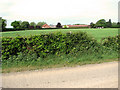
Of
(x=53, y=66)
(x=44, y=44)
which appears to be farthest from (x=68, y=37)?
(x=53, y=66)

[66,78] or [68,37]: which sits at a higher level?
[68,37]

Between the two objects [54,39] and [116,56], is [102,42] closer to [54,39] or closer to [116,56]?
[116,56]

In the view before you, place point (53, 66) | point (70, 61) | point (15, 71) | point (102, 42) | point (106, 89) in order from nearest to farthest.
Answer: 1. point (106, 89)
2. point (15, 71)
3. point (53, 66)
4. point (70, 61)
5. point (102, 42)

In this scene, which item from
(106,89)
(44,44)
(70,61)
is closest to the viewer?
(106,89)

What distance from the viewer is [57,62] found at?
16.7ft

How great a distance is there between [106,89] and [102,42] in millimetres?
4320

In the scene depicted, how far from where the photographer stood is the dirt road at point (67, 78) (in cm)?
330

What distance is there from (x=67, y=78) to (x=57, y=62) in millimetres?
1497

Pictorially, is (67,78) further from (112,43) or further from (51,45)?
(112,43)

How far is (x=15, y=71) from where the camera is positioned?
4.30m

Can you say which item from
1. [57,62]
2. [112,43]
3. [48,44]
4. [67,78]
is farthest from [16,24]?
[67,78]

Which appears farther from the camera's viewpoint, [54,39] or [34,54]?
[54,39]

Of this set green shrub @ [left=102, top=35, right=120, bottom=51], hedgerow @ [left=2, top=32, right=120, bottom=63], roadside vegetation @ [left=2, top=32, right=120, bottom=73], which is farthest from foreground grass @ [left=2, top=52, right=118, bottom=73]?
green shrub @ [left=102, top=35, right=120, bottom=51]

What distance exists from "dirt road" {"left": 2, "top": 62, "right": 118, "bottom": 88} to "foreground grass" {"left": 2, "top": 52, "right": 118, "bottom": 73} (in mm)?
374
